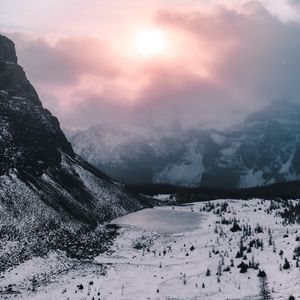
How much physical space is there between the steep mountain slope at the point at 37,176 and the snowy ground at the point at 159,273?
13.1 metres

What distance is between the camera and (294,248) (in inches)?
3329

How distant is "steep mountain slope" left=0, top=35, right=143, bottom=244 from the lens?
99875mm

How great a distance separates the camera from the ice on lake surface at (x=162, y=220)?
4833 inches

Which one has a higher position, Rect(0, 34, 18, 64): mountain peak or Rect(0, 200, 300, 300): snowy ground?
Rect(0, 34, 18, 64): mountain peak

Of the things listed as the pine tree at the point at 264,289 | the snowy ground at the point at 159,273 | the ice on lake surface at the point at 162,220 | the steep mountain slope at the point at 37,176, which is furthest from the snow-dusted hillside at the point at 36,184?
the pine tree at the point at 264,289

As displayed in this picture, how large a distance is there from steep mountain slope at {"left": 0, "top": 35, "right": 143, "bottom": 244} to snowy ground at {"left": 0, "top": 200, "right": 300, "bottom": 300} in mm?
13055

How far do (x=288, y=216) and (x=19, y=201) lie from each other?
74094 millimetres

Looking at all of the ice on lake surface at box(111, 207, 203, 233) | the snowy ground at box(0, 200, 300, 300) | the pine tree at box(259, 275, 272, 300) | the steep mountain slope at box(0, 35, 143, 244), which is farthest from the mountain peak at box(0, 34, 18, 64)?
the pine tree at box(259, 275, 272, 300)

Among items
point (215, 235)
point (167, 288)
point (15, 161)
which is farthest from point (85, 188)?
point (167, 288)

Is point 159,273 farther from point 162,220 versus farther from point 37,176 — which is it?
point 162,220

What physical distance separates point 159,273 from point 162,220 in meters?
61.5

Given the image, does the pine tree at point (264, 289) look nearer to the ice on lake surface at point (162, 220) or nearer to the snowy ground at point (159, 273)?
the snowy ground at point (159, 273)

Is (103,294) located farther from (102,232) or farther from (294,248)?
(102,232)

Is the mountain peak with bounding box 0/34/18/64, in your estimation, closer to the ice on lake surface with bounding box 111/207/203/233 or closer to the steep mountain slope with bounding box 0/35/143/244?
the steep mountain slope with bounding box 0/35/143/244
